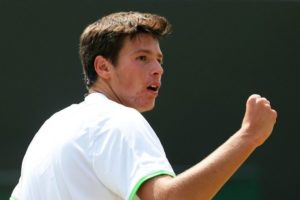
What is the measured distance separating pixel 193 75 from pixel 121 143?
2996 millimetres

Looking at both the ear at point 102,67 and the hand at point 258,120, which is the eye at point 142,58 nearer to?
the ear at point 102,67

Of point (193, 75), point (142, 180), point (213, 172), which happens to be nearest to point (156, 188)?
point (142, 180)

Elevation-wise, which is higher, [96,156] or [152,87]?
[152,87]

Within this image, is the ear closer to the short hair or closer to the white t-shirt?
the short hair

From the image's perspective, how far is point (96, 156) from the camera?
2004 mm

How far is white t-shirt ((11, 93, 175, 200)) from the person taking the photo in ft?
6.44

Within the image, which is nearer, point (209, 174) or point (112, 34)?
point (209, 174)

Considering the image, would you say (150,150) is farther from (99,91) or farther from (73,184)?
(99,91)

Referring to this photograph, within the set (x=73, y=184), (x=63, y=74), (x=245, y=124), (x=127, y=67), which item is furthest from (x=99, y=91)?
(x=63, y=74)

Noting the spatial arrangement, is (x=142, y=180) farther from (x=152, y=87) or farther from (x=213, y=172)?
(x=152, y=87)

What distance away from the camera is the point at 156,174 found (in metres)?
1.94

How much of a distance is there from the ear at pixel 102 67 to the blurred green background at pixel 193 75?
94.3 inches

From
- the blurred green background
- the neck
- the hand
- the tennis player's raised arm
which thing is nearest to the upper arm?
the tennis player's raised arm

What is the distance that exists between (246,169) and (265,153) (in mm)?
166
